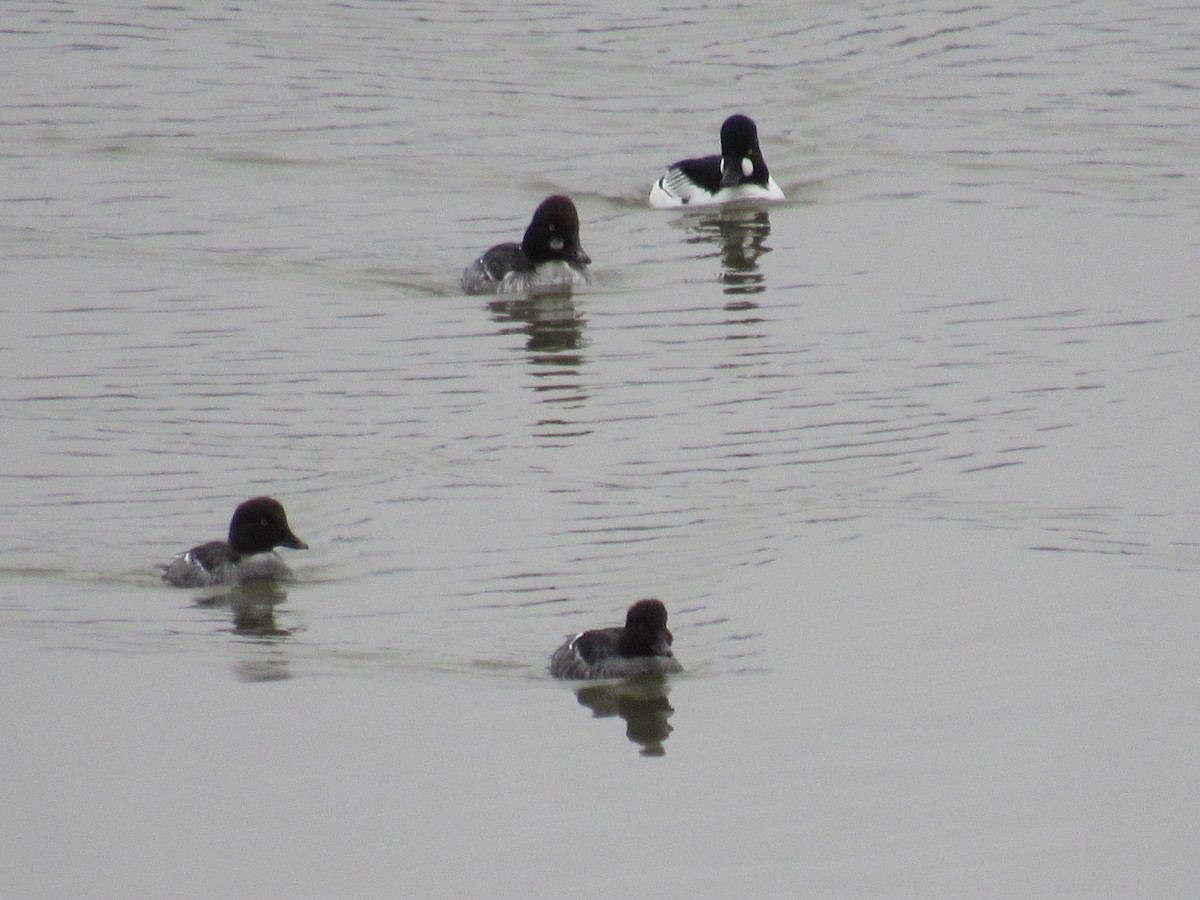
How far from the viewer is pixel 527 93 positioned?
90.6 feet

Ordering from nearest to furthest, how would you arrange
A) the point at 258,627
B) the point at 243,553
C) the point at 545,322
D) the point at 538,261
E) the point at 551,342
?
the point at 258,627 → the point at 243,553 → the point at 551,342 → the point at 545,322 → the point at 538,261

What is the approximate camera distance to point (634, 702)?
10.5 m

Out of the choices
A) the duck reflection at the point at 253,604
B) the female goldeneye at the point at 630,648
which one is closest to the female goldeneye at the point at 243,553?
the duck reflection at the point at 253,604

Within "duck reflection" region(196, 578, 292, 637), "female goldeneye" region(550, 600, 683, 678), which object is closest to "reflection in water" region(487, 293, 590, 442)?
"duck reflection" region(196, 578, 292, 637)

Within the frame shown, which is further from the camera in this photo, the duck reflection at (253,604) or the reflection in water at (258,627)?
the duck reflection at (253,604)

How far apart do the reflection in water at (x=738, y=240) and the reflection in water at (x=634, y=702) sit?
8359mm

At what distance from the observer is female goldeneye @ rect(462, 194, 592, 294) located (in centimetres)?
1941

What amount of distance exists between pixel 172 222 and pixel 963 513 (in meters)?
10.8

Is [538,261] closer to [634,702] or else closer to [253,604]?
[253,604]

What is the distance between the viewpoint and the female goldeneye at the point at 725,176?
2286cm

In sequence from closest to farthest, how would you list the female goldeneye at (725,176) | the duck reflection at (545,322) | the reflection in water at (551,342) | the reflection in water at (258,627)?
the reflection in water at (258,627), the reflection in water at (551,342), the duck reflection at (545,322), the female goldeneye at (725,176)

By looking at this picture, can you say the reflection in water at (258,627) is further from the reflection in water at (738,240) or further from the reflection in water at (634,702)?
the reflection in water at (738,240)

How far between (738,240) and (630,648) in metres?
11.7

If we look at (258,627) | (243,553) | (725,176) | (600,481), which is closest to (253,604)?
(243,553)
